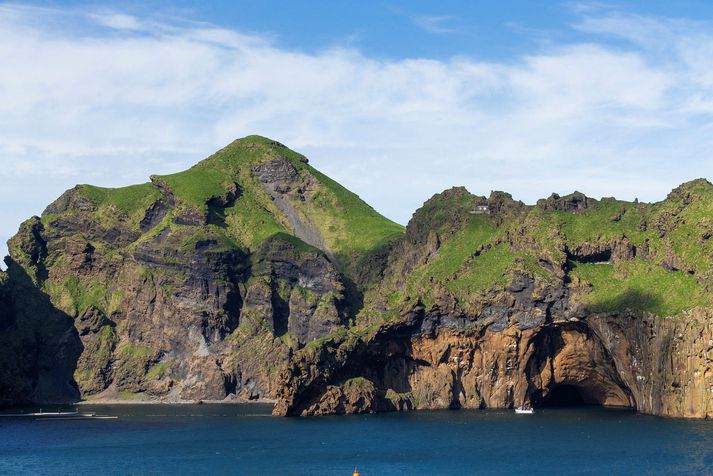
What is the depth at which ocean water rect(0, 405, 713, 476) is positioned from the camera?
148000 mm

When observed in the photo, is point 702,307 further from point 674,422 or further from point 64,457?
point 64,457

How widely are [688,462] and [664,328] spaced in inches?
2136

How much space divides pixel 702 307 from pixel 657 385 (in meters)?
17.7

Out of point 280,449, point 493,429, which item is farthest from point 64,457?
point 493,429

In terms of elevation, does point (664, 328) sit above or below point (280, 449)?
above

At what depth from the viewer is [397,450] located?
167 meters

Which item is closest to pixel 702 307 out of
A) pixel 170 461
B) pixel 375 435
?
pixel 375 435

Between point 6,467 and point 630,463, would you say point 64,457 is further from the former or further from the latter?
point 630,463

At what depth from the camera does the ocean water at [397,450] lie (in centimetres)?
14800

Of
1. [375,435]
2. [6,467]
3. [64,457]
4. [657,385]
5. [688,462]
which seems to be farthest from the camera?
[657,385]

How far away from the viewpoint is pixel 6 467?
157m

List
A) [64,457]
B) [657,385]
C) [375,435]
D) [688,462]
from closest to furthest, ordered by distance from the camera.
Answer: [688,462]
[64,457]
[375,435]
[657,385]

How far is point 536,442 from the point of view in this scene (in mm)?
170625

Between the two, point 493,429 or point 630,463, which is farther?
point 493,429
